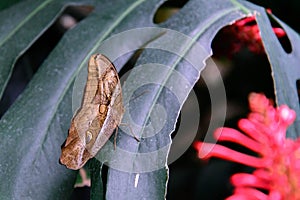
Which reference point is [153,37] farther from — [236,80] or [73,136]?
[236,80]

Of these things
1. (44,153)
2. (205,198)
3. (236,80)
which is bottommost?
(205,198)

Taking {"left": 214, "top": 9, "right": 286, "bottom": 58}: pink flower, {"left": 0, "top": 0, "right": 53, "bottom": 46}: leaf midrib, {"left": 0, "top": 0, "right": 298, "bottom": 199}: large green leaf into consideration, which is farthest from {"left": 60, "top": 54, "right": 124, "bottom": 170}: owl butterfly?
{"left": 214, "top": 9, "right": 286, "bottom": 58}: pink flower

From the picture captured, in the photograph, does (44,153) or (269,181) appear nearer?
(269,181)

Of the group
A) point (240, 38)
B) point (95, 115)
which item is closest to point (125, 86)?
point (95, 115)

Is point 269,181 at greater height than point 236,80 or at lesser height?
greater

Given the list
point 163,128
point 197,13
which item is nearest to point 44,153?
point 163,128
